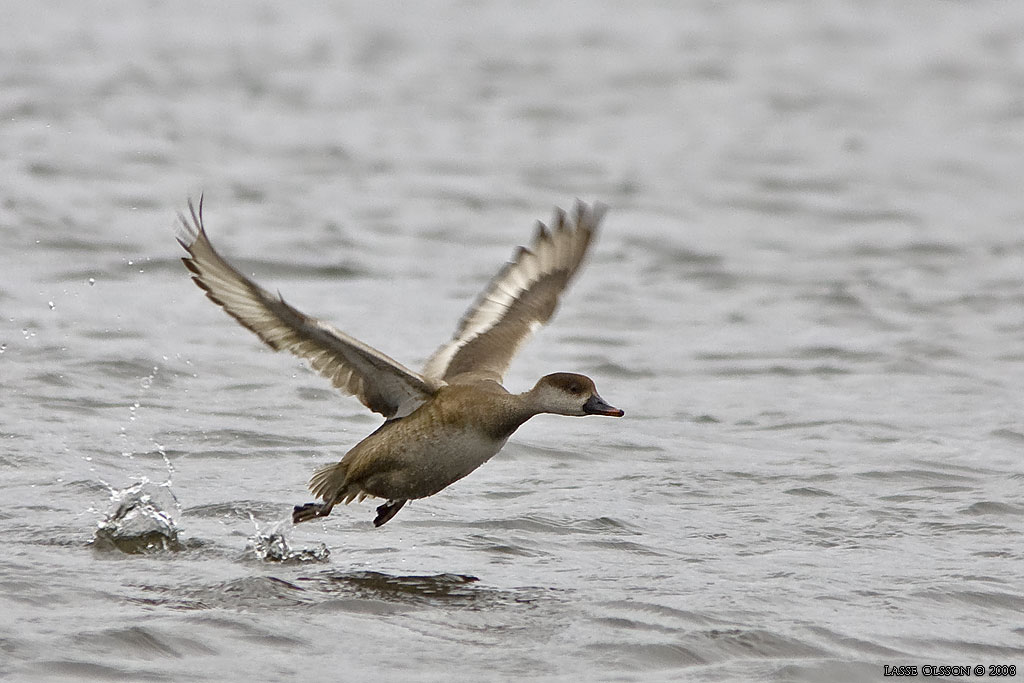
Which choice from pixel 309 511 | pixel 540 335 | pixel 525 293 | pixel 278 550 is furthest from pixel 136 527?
pixel 540 335

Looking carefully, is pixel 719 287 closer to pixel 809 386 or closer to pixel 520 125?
pixel 809 386

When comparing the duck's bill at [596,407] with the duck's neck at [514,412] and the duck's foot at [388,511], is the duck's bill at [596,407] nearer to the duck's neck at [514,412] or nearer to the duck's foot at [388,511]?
the duck's neck at [514,412]

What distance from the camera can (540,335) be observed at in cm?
1169

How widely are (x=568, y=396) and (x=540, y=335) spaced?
15.1 feet

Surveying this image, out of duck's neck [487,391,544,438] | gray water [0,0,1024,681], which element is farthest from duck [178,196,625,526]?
gray water [0,0,1024,681]

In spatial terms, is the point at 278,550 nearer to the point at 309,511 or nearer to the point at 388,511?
the point at 309,511

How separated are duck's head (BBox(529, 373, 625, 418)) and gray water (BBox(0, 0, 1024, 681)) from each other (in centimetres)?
68

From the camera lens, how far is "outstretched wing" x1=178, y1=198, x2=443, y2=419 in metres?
6.30

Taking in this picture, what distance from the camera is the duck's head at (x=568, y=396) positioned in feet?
23.0

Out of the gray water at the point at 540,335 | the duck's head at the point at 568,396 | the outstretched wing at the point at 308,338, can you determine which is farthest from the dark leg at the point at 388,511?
the duck's head at the point at 568,396

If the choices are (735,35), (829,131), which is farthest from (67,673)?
(735,35)

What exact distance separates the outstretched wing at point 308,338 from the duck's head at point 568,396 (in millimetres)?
455

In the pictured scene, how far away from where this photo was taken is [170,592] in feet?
20.7

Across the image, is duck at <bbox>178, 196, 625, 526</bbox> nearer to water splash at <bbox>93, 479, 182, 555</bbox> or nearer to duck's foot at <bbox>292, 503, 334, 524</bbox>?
duck's foot at <bbox>292, 503, 334, 524</bbox>
